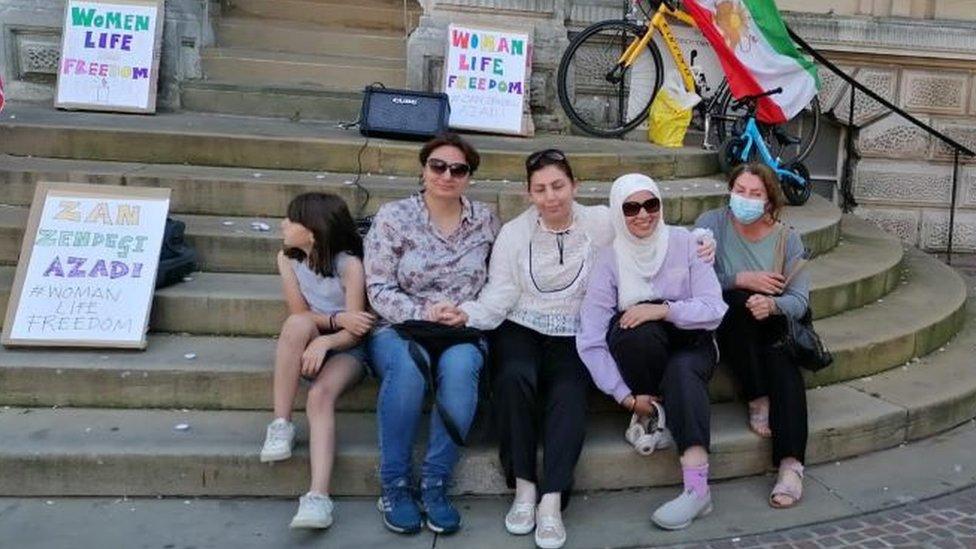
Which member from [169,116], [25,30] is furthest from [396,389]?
[25,30]

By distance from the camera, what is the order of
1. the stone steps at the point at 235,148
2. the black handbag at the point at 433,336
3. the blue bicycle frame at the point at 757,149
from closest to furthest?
the black handbag at the point at 433,336, the stone steps at the point at 235,148, the blue bicycle frame at the point at 757,149

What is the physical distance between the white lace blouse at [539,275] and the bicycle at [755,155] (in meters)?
3.31

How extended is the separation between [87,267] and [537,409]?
2.30m

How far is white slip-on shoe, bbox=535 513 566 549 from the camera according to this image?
A: 3.61 m

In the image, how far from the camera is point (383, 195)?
5.63m

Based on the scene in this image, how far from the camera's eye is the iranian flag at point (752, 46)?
25.2 feet

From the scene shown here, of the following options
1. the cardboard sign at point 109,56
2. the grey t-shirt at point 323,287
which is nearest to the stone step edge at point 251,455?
the grey t-shirt at point 323,287

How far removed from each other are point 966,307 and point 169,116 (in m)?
5.90

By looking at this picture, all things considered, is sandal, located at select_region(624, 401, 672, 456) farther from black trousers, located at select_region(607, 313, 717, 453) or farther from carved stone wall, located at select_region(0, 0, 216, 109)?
carved stone wall, located at select_region(0, 0, 216, 109)

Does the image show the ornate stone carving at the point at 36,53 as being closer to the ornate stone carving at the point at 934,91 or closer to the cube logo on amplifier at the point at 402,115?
the cube logo on amplifier at the point at 402,115

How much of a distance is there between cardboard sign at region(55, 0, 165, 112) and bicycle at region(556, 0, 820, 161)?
10.4 feet

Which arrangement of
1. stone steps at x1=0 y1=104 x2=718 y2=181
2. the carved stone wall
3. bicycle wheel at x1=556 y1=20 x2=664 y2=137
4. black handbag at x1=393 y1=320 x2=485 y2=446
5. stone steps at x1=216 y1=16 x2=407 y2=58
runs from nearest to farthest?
black handbag at x1=393 y1=320 x2=485 y2=446 < stone steps at x1=0 y1=104 x2=718 y2=181 < the carved stone wall < bicycle wheel at x1=556 y1=20 x2=664 y2=137 < stone steps at x1=216 y1=16 x2=407 y2=58

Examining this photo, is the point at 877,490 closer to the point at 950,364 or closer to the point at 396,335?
the point at 950,364

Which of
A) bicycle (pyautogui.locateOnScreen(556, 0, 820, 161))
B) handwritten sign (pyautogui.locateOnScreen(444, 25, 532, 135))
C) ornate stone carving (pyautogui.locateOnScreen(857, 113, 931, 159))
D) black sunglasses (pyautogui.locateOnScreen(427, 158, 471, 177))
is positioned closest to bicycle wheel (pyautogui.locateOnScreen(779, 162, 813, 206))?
bicycle (pyautogui.locateOnScreen(556, 0, 820, 161))
